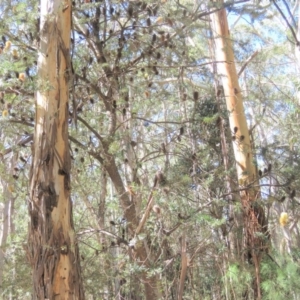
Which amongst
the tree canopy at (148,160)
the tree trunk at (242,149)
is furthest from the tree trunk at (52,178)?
the tree trunk at (242,149)

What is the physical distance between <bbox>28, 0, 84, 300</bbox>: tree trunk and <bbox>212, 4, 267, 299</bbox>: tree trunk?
1.50 m

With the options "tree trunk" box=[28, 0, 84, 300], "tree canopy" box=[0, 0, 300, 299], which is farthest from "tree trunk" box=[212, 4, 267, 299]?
"tree trunk" box=[28, 0, 84, 300]

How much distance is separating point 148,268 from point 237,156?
4.62ft

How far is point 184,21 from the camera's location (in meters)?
4.01

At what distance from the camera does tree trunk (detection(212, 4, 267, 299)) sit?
3.93 meters

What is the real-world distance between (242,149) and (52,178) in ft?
7.11

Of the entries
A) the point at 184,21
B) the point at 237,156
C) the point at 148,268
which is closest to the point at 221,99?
the point at 237,156

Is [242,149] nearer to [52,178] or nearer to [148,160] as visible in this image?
[148,160]

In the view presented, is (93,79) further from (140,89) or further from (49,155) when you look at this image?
(49,155)

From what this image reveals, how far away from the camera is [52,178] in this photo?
2855 mm

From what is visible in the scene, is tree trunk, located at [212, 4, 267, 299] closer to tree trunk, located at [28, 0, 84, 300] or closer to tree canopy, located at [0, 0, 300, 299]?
tree canopy, located at [0, 0, 300, 299]

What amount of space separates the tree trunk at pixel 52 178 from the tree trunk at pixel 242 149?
1.50 meters

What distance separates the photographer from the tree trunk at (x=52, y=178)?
2.74 m

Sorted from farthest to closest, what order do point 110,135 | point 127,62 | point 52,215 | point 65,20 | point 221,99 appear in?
point 221,99, point 127,62, point 110,135, point 65,20, point 52,215
